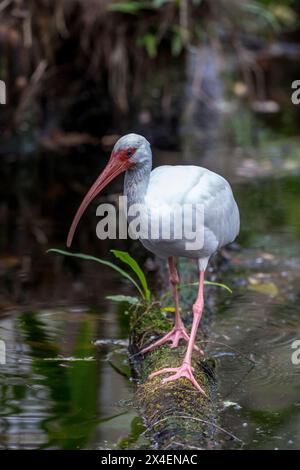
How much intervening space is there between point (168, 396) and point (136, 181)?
1.27m

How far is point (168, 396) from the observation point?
5039 millimetres

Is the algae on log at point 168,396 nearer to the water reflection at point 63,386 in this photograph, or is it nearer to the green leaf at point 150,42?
the water reflection at point 63,386

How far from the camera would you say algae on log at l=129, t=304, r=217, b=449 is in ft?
15.3

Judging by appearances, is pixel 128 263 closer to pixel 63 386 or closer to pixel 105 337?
pixel 105 337

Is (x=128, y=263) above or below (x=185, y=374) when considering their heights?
above

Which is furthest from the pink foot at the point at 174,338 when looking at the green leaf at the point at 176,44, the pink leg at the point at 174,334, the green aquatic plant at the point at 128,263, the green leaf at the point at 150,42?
the green leaf at the point at 176,44

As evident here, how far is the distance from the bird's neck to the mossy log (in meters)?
1.05

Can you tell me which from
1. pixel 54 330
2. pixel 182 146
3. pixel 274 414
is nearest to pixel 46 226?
pixel 54 330

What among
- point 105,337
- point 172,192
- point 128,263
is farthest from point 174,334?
point 172,192

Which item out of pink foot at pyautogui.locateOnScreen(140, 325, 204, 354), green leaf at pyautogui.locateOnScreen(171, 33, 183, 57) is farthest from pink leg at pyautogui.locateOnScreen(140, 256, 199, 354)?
green leaf at pyautogui.locateOnScreen(171, 33, 183, 57)

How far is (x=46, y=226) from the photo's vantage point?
9898 mm

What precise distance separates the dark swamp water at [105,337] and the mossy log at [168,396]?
Result: 9cm

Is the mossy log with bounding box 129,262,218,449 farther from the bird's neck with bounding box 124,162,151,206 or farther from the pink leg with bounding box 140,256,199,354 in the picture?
the bird's neck with bounding box 124,162,151,206
